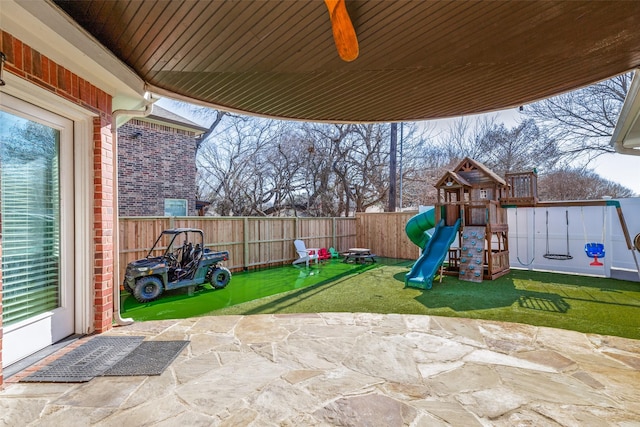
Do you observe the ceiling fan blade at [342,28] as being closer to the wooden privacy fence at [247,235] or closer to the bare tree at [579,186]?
the wooden privacy fence at [247,235]

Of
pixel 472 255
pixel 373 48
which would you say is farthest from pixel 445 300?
pixel 373 48

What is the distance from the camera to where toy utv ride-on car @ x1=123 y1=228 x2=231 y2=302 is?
17.4ft

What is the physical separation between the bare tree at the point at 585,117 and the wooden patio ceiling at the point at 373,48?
1253cm

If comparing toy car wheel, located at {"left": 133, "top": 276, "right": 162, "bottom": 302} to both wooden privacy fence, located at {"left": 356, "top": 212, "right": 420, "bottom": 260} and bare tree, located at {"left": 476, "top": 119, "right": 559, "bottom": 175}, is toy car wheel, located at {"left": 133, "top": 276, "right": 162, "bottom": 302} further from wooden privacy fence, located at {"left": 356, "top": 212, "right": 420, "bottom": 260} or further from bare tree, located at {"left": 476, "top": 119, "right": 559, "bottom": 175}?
bare tree, located at {"left": 476, "top": 119, "right": 559, "bottom": 175}

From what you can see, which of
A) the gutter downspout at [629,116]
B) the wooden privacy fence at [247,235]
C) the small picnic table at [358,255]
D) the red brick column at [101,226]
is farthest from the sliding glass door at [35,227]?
the small picnic table at [358,255]

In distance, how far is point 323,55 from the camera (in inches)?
115

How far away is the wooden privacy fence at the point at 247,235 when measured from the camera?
6316 millimetres

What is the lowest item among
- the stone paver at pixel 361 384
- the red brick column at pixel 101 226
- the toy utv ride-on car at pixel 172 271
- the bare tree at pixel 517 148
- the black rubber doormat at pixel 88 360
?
the stone paver at pixel 361 384

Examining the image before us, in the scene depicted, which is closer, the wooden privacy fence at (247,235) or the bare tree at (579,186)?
the wooden privacy fence at (247,235)

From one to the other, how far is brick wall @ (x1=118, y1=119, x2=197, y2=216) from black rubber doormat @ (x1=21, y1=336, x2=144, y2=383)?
27.7 ft

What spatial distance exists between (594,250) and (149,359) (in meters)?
8.42

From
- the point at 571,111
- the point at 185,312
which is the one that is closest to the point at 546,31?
the point at 185,312

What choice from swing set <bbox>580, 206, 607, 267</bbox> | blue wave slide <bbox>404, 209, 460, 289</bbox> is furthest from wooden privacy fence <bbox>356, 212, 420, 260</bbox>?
swing set <bbox>580, 206, 607, 267</bbox>

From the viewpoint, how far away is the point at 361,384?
7.92 ft
